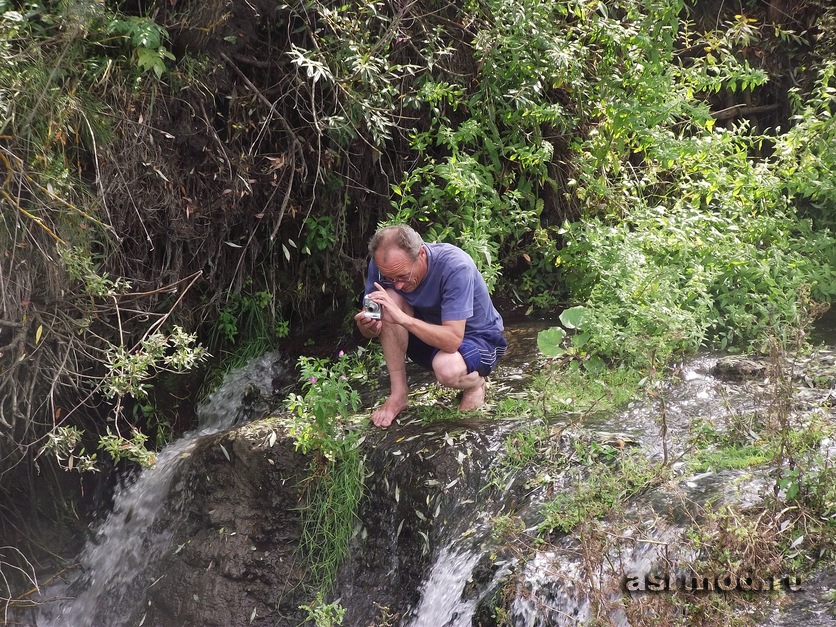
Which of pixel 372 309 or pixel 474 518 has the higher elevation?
pixel 372 309

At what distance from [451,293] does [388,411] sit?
86 centimetres

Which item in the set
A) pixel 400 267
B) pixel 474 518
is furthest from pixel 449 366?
pixel 474 518

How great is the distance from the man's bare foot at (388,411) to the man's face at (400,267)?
0.72 meters

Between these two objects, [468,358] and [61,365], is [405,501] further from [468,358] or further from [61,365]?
[61,365]

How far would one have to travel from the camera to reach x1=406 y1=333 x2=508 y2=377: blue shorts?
15.9 ft

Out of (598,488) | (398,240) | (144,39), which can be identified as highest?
(144,39)

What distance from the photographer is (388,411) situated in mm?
5078

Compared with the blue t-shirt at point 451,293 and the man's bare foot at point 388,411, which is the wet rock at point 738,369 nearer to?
the blue t-shirt at point 451,293

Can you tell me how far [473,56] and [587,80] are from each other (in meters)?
0.95

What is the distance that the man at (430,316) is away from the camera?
461 cm

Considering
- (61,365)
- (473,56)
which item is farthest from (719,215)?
(61,365)

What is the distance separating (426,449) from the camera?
4.64m

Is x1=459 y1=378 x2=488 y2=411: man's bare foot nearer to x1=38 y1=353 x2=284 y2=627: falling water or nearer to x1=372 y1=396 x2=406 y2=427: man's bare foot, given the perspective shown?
x1=372 y1=396 x2=406 y2=427: man's bare foot

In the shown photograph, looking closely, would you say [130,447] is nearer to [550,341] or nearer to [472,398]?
[472,398]
